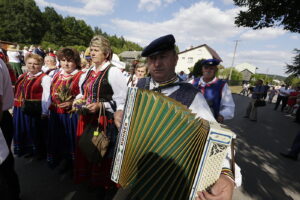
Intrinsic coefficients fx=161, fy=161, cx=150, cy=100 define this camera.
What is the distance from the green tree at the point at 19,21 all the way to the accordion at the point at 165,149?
60.6 metres

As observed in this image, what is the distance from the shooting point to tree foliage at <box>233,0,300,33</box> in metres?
5.56

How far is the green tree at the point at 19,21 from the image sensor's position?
45.3m

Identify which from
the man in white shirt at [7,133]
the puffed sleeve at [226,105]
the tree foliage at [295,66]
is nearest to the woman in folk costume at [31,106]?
the man in white shirt at [7,133]

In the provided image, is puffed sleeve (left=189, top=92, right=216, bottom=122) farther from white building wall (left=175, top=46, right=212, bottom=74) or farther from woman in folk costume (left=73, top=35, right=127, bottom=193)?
white building wall (left=175, top=46, right=212, bottom=74)

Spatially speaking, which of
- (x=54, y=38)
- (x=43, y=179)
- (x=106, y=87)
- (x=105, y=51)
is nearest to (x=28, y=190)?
(x=43, y=179)

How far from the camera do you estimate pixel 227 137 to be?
84cm

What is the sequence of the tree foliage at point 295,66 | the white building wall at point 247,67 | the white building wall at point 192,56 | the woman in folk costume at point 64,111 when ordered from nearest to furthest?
1. the woman in folk costume at point 64,111
2. the tree foliage at point 295,66
3. the white building wall at point 192,56
4. the white building wall at point 247,67

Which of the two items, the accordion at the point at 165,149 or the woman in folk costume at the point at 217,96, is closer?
the accordion at the point at 165,149

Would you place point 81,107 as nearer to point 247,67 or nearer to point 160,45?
point 160,45

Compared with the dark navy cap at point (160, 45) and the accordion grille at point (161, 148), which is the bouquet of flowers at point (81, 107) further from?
the dark navy cap at point (160, 45)

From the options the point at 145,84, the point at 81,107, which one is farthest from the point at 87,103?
the point at 145,84

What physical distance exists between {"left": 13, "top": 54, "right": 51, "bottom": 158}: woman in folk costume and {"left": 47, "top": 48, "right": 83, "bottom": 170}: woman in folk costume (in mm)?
209

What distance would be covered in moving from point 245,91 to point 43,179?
22.1 meters

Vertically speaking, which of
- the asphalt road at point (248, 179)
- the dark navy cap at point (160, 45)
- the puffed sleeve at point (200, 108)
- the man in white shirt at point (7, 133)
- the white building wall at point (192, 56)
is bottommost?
the asphalt road at point (248, 179)
